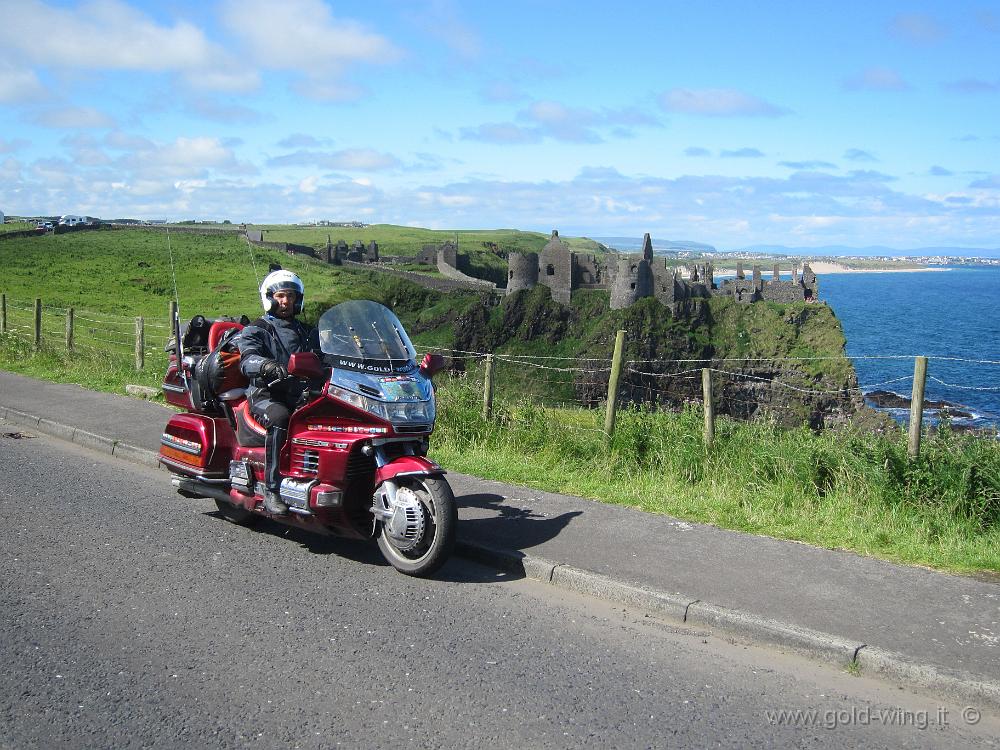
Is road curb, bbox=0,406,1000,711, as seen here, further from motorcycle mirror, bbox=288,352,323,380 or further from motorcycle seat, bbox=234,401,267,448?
motorcycle mirror, bbox=288,352,323,380

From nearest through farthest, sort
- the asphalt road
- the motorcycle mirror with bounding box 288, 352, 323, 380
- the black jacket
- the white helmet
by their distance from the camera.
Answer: the asphalt road, the motorcycle mirror with bounding box 288, 352, 323, 380, the black jacket, the white helmet

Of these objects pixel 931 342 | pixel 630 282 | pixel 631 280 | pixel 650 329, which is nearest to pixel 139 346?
pixel 650 329

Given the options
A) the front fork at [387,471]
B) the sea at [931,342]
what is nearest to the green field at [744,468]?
the front fork at [387,471]

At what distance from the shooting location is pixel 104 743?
415 centimetres

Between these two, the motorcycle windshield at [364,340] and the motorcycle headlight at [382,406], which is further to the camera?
the motorcycle windshield at [364,340]

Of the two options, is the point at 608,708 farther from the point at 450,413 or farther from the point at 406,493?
the point at 450,413

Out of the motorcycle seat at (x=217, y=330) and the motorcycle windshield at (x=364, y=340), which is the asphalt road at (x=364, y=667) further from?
the motorcycle seat at (x=217, y=330)

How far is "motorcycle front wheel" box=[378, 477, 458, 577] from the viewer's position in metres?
6.26

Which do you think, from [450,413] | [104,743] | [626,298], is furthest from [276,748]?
[626,298]

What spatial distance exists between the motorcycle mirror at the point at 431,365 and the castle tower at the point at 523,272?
353 feet

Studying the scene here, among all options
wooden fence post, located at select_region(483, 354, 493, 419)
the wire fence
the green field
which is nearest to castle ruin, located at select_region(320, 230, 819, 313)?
the wire fence

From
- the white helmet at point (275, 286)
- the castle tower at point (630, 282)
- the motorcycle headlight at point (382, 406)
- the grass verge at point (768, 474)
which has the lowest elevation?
the grass verge at point (768, 474)

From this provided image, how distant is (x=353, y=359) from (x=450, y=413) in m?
5.65

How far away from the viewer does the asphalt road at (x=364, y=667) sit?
14.3 ft
